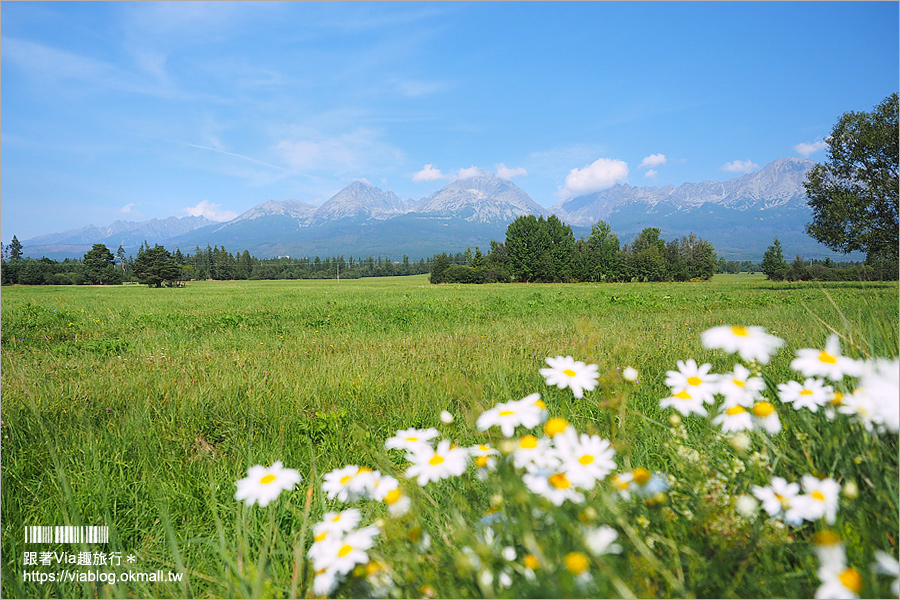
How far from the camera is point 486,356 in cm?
539

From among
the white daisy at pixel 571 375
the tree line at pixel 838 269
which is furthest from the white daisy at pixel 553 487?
the tree line at pixel 838 269

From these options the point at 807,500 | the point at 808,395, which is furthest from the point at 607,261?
the point at 807,500

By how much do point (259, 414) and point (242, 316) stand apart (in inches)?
305

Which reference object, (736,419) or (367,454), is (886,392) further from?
(367,454)

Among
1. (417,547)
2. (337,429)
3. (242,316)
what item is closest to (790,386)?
(417,547)

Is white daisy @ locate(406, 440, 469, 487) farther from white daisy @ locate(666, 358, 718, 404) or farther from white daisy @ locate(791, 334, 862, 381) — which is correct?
white daisy @ locate(791, 334, 862, 381)

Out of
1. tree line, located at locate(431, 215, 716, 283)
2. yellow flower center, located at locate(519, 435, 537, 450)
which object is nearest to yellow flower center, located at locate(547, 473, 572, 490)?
yellow flower center, located at locate(519, 435, 537, 450)

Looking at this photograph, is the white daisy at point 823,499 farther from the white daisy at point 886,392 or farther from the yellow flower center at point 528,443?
the yellow flower center at point 528,443

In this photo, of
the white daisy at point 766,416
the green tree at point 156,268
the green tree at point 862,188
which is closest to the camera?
the white daisy at point 766,416

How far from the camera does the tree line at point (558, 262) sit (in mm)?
75938

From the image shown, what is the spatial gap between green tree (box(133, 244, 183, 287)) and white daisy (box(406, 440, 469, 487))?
203 ft

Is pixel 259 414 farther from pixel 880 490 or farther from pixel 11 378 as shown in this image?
pixel 880 490

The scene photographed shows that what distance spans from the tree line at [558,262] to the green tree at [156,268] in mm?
41845

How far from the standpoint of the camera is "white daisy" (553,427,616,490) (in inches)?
38.9
